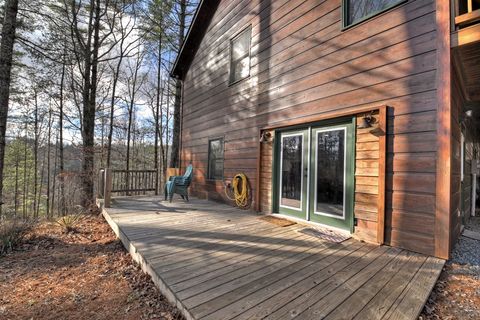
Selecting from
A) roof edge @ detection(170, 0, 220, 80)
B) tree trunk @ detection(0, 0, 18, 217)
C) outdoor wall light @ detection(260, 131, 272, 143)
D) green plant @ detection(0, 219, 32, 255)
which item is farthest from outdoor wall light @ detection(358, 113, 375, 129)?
tree trunk @ detection(0, 0, 18, 217)

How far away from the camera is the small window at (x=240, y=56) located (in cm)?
560

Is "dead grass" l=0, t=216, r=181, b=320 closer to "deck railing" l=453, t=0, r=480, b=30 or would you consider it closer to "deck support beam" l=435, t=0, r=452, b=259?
"deck support beam" l=435, t=0, r=452, b=259

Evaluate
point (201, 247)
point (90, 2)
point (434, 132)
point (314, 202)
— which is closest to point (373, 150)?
point (434, 132)

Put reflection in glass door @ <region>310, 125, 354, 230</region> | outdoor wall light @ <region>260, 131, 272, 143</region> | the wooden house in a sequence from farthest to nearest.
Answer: outdoor wall light @ <region>260, 131, 272, 143</region>
reflection in glass door @ <region>310, 125, 354, 230</region>
the wooden house

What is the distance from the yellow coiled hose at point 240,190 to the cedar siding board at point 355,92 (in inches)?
6.2

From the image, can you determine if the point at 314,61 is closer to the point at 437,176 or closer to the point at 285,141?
the point at 285,141

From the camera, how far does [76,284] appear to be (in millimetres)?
2463

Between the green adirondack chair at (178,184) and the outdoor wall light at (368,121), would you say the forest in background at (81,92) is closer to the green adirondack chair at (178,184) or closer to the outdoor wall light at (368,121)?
the green adirondack chair at (178,184)

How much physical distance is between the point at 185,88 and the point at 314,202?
6395mm

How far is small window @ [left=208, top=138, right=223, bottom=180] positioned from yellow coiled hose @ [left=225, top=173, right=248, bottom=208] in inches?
34.1

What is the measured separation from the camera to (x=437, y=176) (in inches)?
103

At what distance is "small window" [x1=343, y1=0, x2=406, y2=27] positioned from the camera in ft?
10.6

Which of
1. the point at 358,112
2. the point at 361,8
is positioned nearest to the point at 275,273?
the point at 358,112

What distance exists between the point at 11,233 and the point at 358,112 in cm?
566
